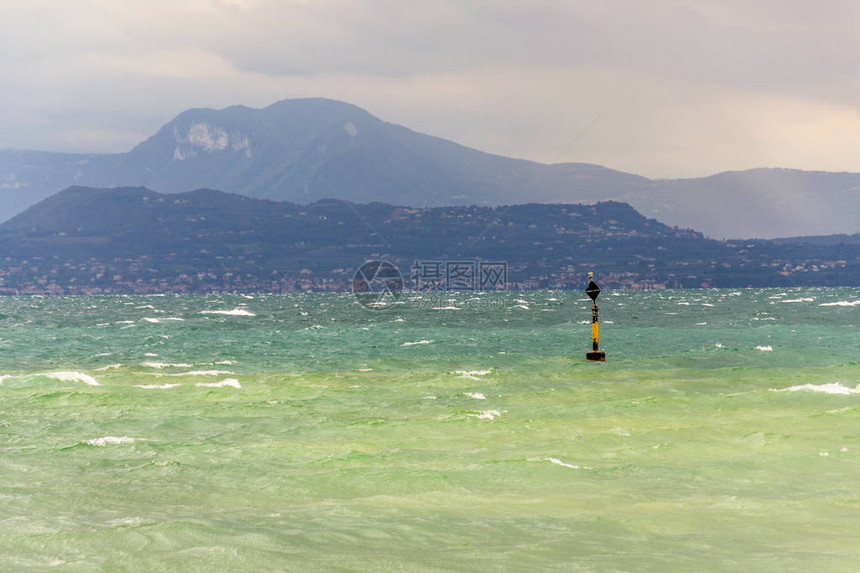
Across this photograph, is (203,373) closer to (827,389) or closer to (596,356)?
(596,356)

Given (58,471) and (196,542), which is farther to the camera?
(58,471)

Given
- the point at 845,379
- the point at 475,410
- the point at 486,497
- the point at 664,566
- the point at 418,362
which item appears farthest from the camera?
the point at 418,362

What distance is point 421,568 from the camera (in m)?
11.7

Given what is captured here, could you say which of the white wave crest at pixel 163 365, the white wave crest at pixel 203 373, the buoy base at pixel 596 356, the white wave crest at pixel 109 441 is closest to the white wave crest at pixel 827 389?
the buoy base at pixel 596 356

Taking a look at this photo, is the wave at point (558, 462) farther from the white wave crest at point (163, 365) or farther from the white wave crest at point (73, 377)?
the white wave crest at point (163, 365)

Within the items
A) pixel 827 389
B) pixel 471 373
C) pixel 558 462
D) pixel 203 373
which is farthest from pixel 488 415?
pixel 203 373

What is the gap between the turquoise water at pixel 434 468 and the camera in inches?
494

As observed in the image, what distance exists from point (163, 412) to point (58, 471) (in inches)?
350

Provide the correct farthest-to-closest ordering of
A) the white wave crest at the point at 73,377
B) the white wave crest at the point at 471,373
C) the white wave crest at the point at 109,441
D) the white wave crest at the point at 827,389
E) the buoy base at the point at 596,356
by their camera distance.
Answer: the buoy base at the point at 596,356, the white wave crest at the point at 471,373, the white wave crest at the point at 73,377, the white wave crest at the point at 827,389, the white wave crest at the point at 109,441

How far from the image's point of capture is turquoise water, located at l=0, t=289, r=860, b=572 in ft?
41.2

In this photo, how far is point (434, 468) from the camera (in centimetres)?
1889

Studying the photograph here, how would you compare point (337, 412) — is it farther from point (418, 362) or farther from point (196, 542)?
point (418, 362)

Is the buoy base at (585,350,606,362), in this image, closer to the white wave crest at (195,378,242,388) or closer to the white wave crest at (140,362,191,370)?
the white wave crest at (195,378,242,388)

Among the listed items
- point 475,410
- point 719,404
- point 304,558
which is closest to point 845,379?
point 719,404
